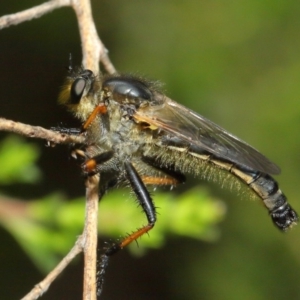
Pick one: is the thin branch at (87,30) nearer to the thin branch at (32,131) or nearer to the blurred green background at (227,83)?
the thin branch at (32,131)

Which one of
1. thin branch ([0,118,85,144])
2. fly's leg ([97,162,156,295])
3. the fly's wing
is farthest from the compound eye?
thin branch ([0,118,85,144])

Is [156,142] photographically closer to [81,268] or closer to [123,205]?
[123,205]

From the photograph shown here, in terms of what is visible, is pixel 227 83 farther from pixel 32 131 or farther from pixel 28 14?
pixel 32 131

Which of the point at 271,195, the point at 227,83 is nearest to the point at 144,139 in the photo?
the point at 271,195

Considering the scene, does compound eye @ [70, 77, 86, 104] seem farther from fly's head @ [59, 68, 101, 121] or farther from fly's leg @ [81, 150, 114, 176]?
fly's leg @ [81, 150, 114, 176]

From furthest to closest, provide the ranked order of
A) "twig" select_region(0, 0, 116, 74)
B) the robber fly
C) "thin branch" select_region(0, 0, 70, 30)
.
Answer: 1. the robber fly
2. "twig" select_region(0, 0, 116, 74)
3. "thin branch" select_region(0, 0, 70, 30)

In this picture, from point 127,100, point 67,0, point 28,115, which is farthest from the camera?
point 28,115

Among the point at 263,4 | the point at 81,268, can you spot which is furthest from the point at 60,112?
the point at 263,4
